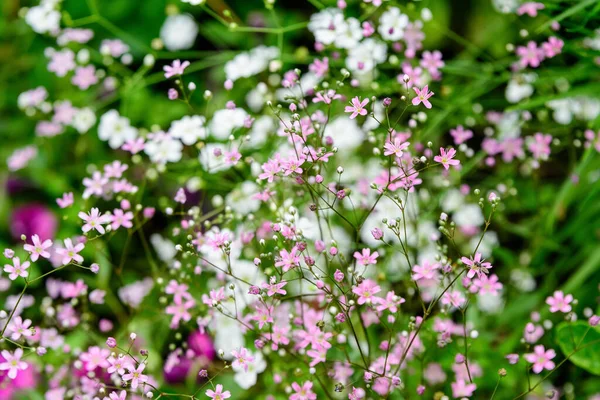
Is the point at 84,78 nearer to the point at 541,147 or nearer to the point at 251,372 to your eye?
the point at 251,372

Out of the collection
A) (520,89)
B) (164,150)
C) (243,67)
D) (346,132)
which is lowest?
(164,150)

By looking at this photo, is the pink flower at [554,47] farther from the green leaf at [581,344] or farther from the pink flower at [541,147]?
the green leaf at [581,344]

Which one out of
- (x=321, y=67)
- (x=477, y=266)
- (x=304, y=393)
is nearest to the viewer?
(x=477, y=266)

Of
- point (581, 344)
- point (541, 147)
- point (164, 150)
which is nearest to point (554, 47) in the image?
point (541, 147)

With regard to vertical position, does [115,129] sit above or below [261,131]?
below

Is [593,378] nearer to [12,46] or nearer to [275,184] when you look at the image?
[275,184]

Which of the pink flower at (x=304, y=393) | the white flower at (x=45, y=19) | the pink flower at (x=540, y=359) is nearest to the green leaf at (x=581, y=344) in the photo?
the pink flower at (x=540, y=359)

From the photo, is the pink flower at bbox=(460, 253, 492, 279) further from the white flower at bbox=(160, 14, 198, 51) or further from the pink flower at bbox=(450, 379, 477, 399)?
the white flower at bbox=(160, 14, 198, 51)

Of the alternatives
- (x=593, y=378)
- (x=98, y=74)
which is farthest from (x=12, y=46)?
(x=593, y=378)
